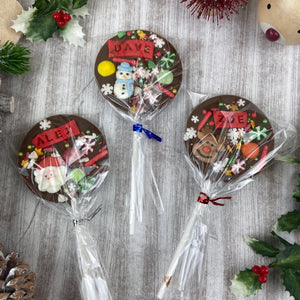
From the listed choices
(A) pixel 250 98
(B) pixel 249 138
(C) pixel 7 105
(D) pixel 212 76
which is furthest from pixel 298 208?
(C) pixel 7 105

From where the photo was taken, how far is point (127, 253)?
1.28 meters

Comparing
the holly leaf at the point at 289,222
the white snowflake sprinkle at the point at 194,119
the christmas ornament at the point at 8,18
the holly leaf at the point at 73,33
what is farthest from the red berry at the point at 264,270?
the christmas ornament at the point at 8,18

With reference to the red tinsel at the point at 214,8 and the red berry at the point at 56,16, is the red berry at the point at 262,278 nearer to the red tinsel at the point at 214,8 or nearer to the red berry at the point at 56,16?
the red tinsel at the point at 214,8

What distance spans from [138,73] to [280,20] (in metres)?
0.48

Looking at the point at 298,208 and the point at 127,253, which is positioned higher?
the point at 298,208

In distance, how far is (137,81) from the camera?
1.26 m

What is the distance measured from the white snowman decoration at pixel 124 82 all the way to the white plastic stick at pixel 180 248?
43 cm

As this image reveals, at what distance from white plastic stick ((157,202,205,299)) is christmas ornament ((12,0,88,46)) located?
2.47 feet

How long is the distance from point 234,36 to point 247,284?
0.87 m

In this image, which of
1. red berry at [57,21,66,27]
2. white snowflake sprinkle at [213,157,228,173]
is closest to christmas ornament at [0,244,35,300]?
white snowflake sprinkle at [213,157,228,173]

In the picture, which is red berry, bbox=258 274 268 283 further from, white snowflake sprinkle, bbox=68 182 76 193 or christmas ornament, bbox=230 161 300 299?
white snowflake sprinkle, bbox=68 182 76 193

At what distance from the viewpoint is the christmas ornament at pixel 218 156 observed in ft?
4.04

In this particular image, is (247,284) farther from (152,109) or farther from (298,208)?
(152,109)

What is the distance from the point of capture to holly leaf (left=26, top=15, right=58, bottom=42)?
1.30m
